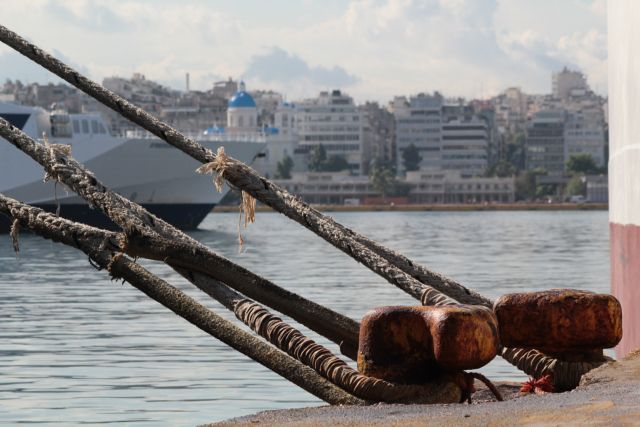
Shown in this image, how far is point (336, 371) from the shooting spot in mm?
8078

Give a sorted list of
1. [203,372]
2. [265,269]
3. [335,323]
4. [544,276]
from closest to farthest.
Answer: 1. [335,323]
2. [203,372]
3. [544,276]
4. [265,269]

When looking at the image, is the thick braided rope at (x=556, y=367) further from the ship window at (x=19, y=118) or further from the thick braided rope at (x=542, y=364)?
the ship window at (x=19, y=118)

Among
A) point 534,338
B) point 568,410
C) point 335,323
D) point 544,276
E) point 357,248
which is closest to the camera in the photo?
point 568,410

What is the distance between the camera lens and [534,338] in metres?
8.23

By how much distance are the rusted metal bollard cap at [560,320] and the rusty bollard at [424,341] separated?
715 mm

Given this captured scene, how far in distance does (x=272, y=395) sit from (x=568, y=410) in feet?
25.4

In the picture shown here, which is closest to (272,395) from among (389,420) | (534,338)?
(534,338)

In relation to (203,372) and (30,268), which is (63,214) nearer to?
(30,268)

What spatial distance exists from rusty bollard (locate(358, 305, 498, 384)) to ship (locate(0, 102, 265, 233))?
205 ft

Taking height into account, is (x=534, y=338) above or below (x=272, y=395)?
above

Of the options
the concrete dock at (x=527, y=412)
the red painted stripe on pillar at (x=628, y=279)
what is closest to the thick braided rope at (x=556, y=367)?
the concrete dock at (x=527, y=412)

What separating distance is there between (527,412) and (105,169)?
7063 centimetres

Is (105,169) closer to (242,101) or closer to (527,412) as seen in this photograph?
(527,412)

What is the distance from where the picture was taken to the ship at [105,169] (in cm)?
7162
